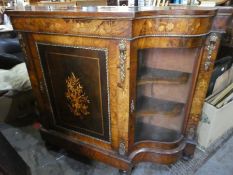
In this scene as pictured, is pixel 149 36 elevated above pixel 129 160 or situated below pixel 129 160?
above

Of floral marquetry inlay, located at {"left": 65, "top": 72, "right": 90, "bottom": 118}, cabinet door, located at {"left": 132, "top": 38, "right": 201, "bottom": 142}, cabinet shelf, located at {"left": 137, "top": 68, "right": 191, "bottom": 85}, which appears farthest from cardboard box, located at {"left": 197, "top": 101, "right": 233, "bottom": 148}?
floral marquetry inlay, located at {"left": 65, "top": 72, "right": 90, "bottom": 118}

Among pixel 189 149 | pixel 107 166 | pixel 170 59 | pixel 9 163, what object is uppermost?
pixel 170 59

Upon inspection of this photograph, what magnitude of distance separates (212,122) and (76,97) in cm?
91

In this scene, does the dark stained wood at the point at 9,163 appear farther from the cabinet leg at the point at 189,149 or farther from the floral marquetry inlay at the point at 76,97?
the cabinet leg at the point at 189,149

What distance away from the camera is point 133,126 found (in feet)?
3.66

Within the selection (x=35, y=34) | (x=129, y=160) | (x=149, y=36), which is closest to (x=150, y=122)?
(x=129, y=160)

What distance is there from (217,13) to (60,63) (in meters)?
0.80

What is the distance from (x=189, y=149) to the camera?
131 cm

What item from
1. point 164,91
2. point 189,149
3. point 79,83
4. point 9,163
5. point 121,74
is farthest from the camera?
point 189,149

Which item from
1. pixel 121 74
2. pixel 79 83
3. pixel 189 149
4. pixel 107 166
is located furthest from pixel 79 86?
pixel 189 149

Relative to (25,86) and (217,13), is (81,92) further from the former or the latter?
(25,86)

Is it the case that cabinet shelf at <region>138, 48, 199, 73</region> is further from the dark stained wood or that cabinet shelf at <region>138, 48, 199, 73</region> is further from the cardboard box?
the dark stained wood

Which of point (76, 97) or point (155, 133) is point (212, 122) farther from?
point (76, 97)

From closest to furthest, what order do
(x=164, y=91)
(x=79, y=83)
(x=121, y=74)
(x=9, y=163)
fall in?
1. (x=9, y=163)
2. (x=121, y=74)
3. (x=79, y=83)
4. (x=164, y=91)
